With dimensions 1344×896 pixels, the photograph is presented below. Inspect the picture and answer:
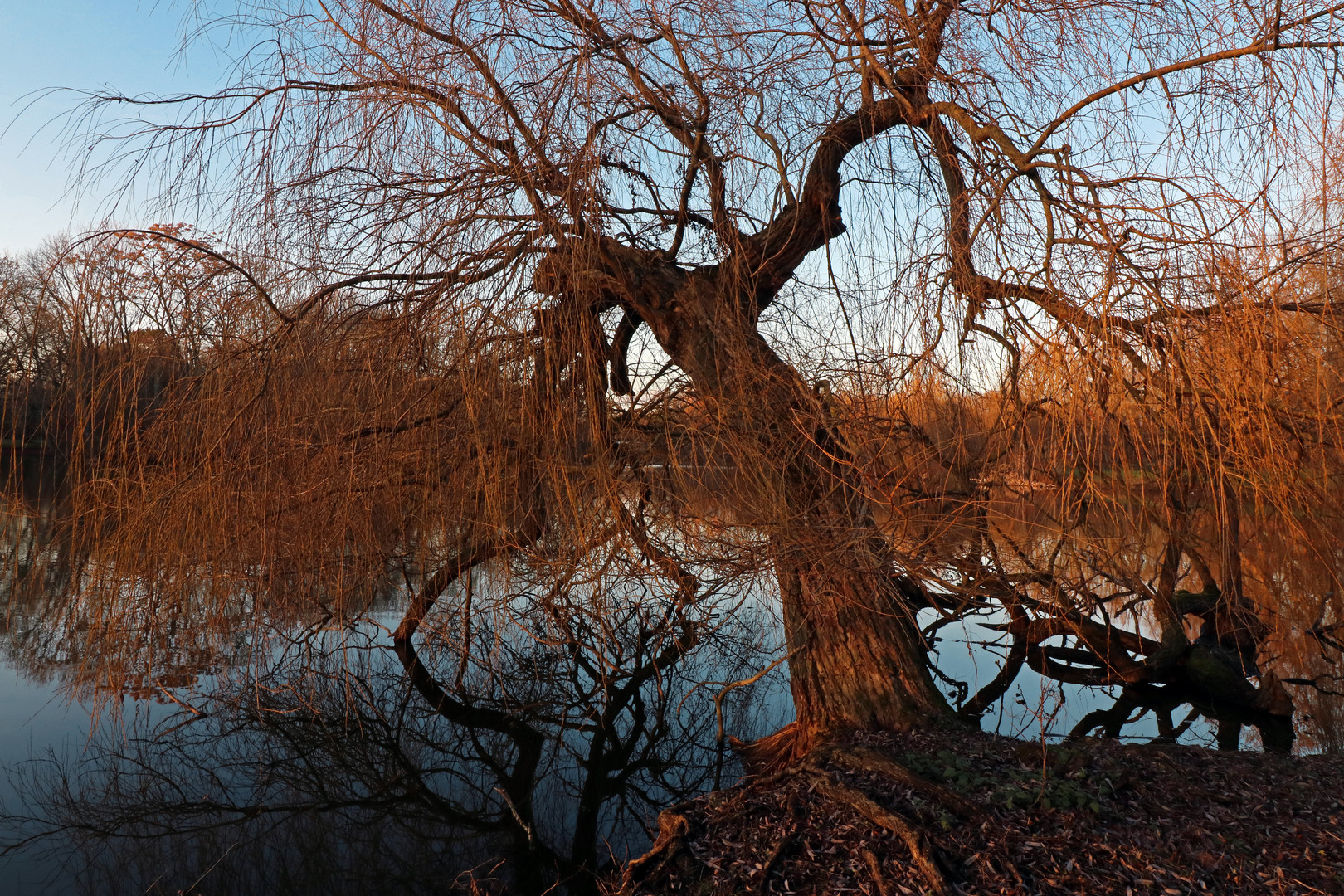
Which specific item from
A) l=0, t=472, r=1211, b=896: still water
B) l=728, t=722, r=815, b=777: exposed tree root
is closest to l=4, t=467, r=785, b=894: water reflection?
l=0, t=472, r=1211, b=896: still water

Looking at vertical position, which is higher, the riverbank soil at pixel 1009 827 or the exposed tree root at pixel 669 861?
the riverbank soil at pixel 1009 827

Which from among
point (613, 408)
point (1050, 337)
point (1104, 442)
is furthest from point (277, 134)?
point (1104, 442)

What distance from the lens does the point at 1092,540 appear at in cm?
262

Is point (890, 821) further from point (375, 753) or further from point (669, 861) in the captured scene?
point (375, 753)

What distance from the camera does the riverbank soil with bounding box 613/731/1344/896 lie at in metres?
2.28

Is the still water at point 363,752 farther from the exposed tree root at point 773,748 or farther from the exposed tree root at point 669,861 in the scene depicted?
the exposed tree root at point 669,861

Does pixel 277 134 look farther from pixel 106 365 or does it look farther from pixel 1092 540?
pixel 1092 540

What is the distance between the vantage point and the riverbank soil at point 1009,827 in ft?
7.49

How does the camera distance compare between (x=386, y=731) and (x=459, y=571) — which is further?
(x=386, y=731)

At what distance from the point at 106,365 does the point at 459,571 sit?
1.43 meters

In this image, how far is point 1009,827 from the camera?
2.50 metres

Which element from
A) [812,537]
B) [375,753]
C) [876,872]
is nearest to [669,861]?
[876,872]

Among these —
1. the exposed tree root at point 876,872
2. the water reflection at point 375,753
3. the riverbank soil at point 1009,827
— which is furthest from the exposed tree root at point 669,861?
the exposed tree root at point 876,872

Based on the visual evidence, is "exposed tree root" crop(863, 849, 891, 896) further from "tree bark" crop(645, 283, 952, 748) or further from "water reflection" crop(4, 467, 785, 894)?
"water reflection" crop(4, 467, 785, 894)
